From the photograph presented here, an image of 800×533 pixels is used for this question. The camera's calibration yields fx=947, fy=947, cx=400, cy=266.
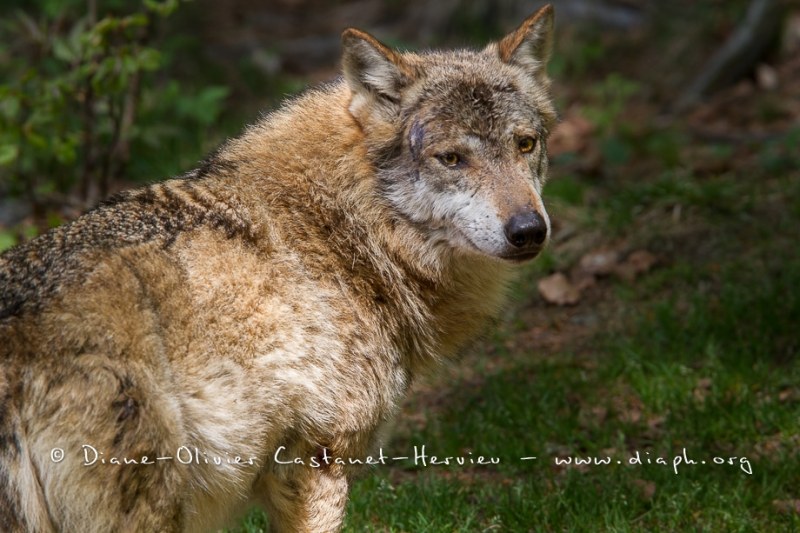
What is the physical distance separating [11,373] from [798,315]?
16.5 feet

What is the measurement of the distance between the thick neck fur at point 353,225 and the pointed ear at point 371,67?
179mm

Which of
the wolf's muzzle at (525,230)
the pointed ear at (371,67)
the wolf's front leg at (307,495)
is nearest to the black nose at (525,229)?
the wolf's muzzle at (525,230)

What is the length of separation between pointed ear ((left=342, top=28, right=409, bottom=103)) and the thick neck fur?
0.18 m

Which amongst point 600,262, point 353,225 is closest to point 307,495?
point 353,225

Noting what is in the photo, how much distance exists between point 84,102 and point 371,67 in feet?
12.6

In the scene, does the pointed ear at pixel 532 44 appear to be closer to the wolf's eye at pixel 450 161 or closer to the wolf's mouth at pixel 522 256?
the wolf's eye at pixel 450 161

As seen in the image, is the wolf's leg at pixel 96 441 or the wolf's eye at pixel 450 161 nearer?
the wolf's leg at pixel 96 441

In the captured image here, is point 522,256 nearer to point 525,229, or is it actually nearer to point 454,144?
point 525,229

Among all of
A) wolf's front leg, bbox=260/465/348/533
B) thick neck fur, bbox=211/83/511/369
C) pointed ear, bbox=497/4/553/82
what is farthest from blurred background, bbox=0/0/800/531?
pointed ear, bbox=497/4/553/82

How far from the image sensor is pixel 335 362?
13.2 ft

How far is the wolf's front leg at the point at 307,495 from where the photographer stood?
13.2ft

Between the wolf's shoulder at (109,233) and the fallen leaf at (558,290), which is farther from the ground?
the fallen leaf at (558,290)

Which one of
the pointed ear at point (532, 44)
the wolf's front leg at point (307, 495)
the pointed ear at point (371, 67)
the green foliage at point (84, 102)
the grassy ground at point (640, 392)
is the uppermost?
the green foliage at point (84, 102)

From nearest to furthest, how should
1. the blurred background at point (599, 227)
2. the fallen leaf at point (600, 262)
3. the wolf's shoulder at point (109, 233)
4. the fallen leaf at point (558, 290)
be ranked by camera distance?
the wolf's shoulder at point (109, 233), the blurred background at point (599, 227), the fallen leaf at point (558, 290), the fallen leaf at point (600, 262)
